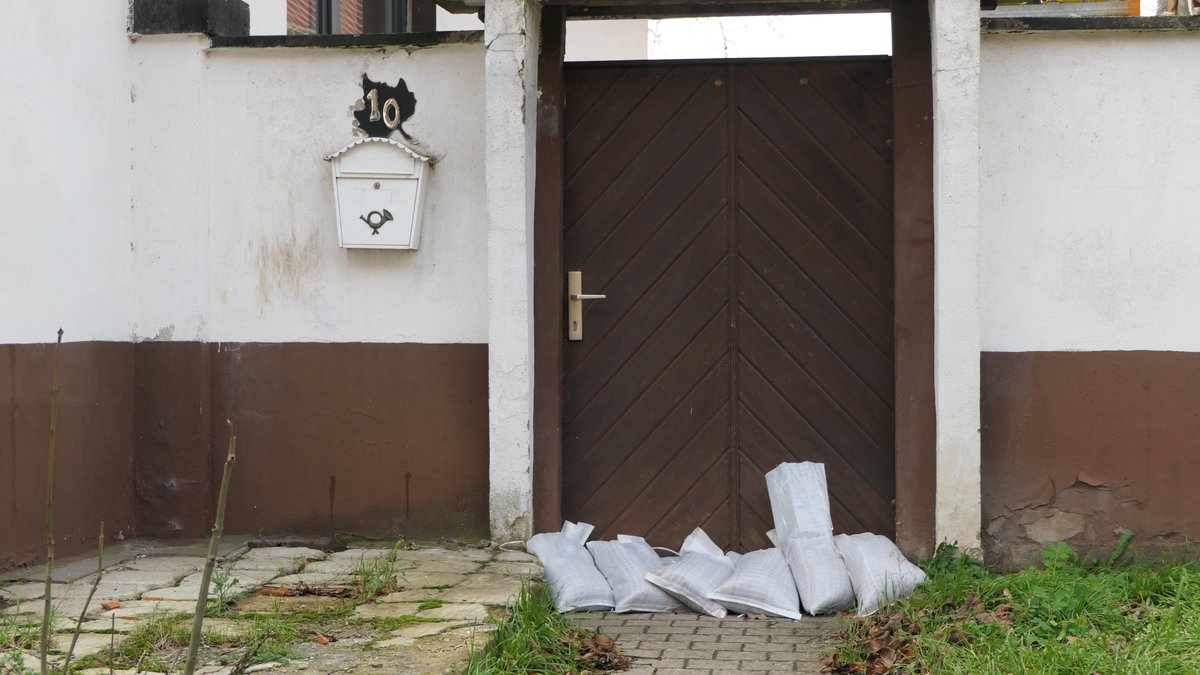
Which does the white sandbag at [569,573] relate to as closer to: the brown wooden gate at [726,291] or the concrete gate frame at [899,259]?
the concrete gate frame at [899,259]

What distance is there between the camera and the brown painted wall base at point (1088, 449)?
18.8ft

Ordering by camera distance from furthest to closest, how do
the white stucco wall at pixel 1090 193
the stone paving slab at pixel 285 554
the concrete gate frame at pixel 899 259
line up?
the stone paving slab at pixel 285 554 → the white stucco wall at pixel 1090 193 → the concrete gate frame at pixel 899 259

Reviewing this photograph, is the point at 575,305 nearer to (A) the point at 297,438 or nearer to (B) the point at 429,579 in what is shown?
(A) the point at 297,438

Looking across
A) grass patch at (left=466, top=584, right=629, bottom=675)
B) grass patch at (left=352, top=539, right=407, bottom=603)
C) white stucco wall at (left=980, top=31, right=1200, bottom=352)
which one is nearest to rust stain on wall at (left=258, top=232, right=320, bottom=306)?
grass patch at (left=352, top=539, right=407, bottom=603)

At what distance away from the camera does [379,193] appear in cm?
600

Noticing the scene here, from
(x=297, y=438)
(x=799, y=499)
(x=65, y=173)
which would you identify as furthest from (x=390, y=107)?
(x=799, y=499)

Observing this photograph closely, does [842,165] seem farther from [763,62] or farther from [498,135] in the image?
[498,135]

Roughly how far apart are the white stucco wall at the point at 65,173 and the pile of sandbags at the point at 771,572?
7.43ft

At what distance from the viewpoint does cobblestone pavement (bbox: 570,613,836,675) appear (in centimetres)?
468

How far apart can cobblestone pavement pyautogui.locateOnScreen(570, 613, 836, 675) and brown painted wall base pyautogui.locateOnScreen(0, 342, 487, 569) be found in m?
1.09

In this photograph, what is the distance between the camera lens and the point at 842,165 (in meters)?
6.12

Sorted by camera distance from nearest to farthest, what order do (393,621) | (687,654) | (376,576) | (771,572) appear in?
(393,621) < (687,654) < (376,576) < (771,572)

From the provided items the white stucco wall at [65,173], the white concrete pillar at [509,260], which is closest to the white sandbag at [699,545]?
the white concrete pillar at [509,260]

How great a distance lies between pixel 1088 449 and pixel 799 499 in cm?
127
